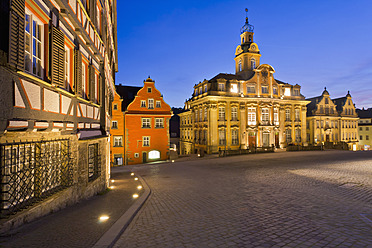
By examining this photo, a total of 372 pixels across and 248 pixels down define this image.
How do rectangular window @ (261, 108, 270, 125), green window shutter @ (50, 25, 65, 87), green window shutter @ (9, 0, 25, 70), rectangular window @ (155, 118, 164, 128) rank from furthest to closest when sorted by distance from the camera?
rectangular window @ (261, 108, 270, 125) → rectangular window @ (155, 118, 164, 128) → green window shutter @ (50, 25, 65, 87) → green window shutter @ (9, 0, 25, 70)

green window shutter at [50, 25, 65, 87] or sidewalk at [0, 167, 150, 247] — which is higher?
green window shutter at [50, 25, 65, 87]

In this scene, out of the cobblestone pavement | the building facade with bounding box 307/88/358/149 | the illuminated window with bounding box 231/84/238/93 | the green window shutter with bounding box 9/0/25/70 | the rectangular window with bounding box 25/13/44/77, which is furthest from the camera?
the building facade with bounding box 307/88/358/149

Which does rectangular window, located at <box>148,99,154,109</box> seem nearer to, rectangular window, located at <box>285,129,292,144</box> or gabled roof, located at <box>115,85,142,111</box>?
gabled roof, located at <box>115,85,142,111</box>

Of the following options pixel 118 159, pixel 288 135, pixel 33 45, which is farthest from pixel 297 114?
pixel 33 45

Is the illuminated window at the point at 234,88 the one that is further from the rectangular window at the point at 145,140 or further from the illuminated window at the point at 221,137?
the rectangular window at the point at 145,140

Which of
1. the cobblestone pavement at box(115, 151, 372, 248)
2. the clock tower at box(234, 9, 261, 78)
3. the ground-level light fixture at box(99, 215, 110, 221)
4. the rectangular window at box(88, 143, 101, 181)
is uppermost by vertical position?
the clock tower at box(234, 9, 261, 78)

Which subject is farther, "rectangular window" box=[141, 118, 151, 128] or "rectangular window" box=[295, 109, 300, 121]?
"rectangular window" box=[295, 109, 300, 121]

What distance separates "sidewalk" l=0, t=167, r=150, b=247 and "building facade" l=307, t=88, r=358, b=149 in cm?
4511

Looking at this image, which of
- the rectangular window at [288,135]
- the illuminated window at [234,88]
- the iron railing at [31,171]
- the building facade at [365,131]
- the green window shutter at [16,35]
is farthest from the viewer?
the building facade at [365,131]

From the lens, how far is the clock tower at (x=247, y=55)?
1599 inches

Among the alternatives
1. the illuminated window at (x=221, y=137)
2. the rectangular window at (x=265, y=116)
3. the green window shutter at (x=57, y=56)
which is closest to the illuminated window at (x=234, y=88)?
the rectangular window at (x=265, y=116)

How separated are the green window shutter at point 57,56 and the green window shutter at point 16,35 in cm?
134

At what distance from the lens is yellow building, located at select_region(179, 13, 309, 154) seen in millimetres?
34875

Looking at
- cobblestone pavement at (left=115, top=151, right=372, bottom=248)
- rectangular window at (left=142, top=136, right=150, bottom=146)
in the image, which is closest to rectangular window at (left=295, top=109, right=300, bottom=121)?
rectangular window at (left=142, top=136, right=150, bottom=146)
